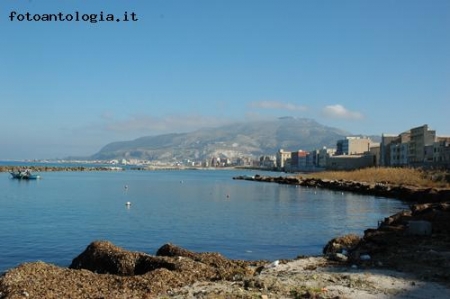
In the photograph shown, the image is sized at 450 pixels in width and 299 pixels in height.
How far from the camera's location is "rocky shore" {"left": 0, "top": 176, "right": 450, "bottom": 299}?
984cm

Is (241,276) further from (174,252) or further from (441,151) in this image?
(441,151)

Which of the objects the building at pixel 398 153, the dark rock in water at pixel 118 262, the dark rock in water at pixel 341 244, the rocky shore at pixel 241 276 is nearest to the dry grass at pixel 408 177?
the building at pixel 398 153

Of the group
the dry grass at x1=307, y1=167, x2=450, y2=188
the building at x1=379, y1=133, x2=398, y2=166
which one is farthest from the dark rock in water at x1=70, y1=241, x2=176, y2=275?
the building at x1=379, y1=133, x2=398, y2=166

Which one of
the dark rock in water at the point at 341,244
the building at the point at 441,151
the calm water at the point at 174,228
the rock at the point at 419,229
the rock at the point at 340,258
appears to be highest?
the building at the point at 441,151

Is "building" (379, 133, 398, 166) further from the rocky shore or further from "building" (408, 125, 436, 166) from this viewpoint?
the rocky shore

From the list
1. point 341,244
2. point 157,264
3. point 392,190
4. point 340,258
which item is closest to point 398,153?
point 392,190

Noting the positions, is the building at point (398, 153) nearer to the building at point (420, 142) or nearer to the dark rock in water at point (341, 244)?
the building at point (420, 142)

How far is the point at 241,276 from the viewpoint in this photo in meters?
11.5

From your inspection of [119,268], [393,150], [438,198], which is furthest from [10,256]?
[393,150]

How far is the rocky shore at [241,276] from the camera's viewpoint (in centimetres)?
984

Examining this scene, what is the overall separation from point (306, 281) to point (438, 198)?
35.5 meters

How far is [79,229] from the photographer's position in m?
26.5

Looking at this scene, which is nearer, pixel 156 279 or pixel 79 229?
pixel 156 279

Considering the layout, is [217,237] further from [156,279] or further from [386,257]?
[156,279]
